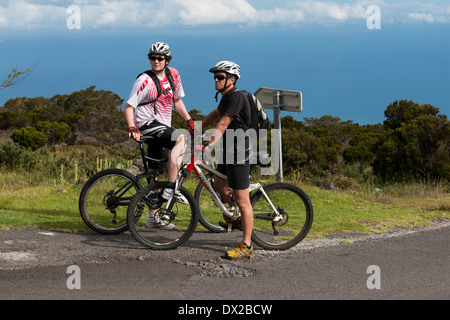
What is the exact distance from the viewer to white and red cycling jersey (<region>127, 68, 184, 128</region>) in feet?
21.4

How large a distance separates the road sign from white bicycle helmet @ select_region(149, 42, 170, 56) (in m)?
4.41

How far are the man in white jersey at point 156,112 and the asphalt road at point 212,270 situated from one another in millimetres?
761

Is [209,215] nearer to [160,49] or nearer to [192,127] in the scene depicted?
[192,127]

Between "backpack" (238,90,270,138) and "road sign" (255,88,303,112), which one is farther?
"road sign" (255,88,303,112)

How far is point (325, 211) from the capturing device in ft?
31.5

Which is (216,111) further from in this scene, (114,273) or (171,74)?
(114,273)

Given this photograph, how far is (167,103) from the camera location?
6719 mm

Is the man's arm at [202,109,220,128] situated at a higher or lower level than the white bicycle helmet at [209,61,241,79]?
lower

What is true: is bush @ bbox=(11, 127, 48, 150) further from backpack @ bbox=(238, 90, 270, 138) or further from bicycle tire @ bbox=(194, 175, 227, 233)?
backpack @ bbox=(238, 90, 270, 138)

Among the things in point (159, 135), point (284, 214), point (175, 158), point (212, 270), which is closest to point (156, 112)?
point (159, 135)

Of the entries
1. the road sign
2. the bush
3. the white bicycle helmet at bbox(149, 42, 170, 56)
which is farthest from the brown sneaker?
the bush

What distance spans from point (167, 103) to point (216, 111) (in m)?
0.91

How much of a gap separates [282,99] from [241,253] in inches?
220

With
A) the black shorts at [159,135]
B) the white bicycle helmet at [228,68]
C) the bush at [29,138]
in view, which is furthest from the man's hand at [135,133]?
the bush at [29,138]
